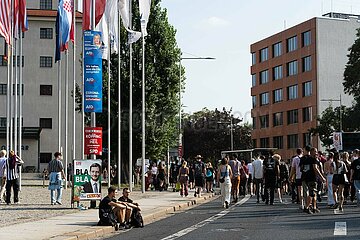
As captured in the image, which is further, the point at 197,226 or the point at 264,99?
the point at 264,99

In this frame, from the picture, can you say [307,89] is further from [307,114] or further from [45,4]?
[45,4]

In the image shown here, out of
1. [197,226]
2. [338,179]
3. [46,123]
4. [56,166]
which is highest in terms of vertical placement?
[46,123]

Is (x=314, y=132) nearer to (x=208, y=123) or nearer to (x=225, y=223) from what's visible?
(x=208, y=123)

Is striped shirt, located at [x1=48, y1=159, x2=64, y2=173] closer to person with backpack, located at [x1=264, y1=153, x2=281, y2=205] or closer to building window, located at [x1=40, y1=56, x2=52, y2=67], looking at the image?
person with backpack, located at [x1=264, y1=153, x2=281, y2=205]

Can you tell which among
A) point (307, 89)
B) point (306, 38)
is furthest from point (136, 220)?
point (306, 38)

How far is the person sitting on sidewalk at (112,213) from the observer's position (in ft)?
56.3

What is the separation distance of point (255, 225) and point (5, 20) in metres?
14.1

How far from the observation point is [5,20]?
2667 centimetres

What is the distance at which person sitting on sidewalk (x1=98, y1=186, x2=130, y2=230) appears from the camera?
17.2 meters

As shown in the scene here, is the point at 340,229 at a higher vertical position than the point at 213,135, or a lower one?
lower

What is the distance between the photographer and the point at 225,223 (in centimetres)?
1812

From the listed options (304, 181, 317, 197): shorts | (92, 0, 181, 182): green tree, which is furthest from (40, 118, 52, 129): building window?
(304, 181, 317, 197): shorts

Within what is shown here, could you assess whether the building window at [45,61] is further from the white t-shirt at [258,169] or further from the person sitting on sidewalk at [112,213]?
→ the person sitting on sidewalk at [112,213]

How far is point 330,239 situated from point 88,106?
11.1 m
